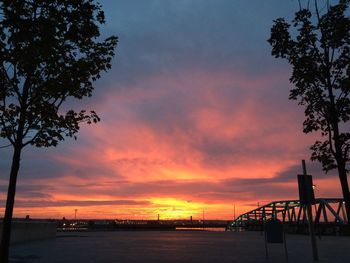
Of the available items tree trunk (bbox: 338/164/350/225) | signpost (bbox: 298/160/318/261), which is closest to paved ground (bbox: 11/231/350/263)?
signpost (bbox: 298/160/318/261)

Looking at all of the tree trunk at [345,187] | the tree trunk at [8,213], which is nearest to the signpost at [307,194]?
the tree trunk at [345,187]

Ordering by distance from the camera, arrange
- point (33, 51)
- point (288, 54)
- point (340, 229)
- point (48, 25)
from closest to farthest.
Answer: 1. point (48, 25)
2. point (33, 51)
3. point (288, 54)
4. point (340, 229)

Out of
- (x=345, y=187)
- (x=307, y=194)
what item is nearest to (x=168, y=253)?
(x=307, y=194)

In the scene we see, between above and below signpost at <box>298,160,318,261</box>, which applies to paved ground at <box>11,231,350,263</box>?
below

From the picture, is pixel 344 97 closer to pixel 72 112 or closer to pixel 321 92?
pixel 321 92

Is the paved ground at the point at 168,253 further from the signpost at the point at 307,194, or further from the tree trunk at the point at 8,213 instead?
the tree trunk at the point at 8,213

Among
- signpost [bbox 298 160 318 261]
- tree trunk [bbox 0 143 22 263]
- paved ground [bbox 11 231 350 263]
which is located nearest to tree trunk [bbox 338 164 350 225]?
signpost [bbox 298 160 318 261]

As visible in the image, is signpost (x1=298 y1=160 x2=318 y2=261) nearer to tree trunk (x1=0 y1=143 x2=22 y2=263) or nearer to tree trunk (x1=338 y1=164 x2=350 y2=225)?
tree trunk (x1=338 y1=164 x2=350 y2=225)

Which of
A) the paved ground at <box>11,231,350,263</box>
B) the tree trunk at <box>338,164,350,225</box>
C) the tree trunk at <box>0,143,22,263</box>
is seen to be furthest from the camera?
the paved ground at <box>11,231,350,263</box>

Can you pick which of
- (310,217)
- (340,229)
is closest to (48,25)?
(310,217)

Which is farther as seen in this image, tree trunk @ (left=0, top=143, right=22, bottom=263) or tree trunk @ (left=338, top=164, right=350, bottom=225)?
tree trunk @ (left=0, top=143, right=22, bottom=263)

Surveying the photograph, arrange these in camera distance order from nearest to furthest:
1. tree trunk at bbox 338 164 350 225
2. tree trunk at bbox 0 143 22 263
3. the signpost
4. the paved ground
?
tree trunk at bbox 338 164 350 225 < tree trunk at bbox 0 143 22 263 < the signpost < the paved ground

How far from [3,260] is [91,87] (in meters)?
6.64

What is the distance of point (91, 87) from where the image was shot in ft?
49.1
